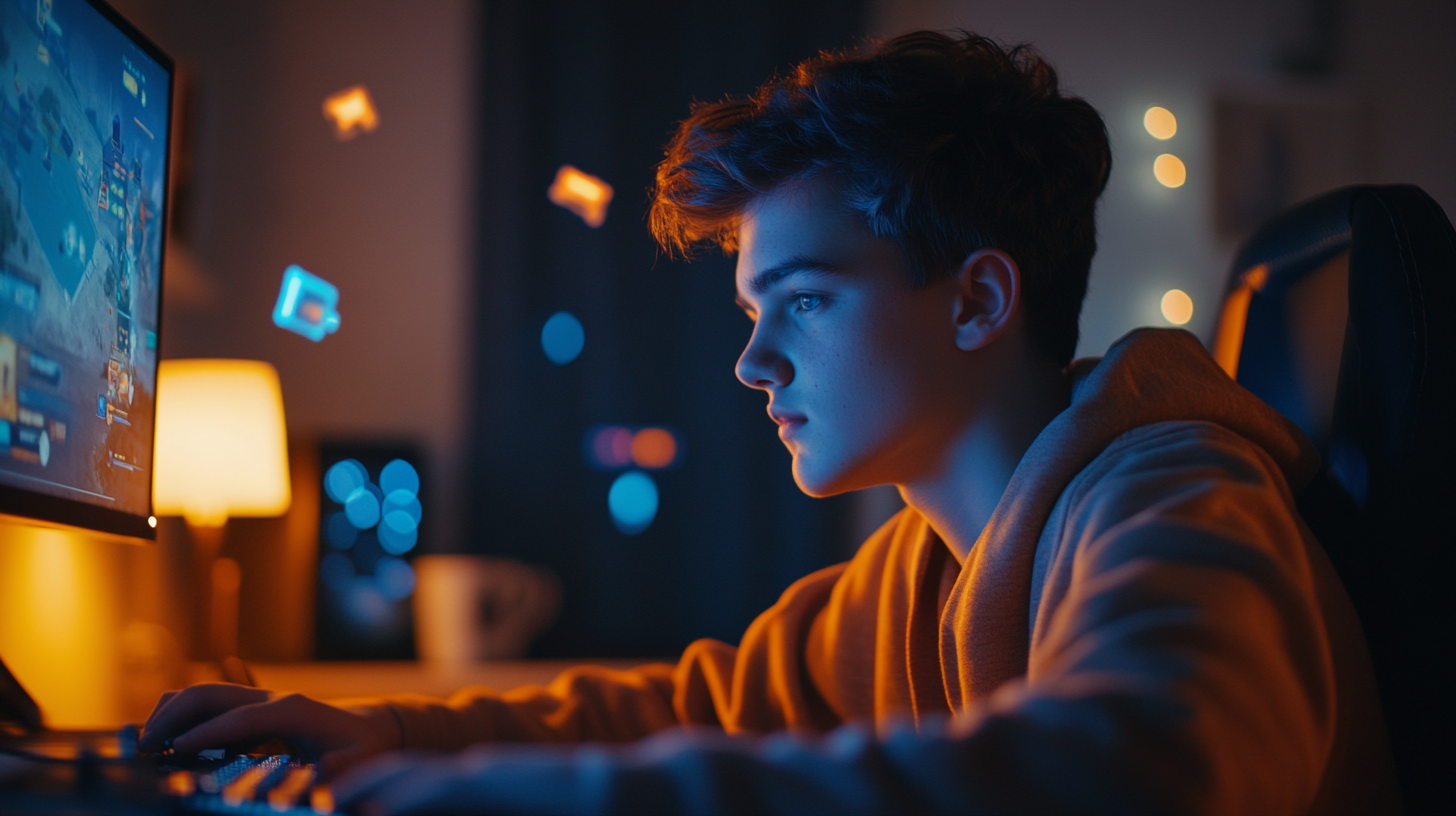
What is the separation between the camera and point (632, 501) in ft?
7.33

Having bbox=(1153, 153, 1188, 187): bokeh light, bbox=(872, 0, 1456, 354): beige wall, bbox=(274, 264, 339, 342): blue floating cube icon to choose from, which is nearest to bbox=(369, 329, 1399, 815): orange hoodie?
bbox=(274, 264, 339, 342): blue floating cube icon

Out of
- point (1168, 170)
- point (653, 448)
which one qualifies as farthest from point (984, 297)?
point (1168, 170)

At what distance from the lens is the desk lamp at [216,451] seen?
1.57 metres

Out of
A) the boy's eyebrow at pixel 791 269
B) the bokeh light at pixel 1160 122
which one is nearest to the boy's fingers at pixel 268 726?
the boy's eyebrow at pixel 791 269

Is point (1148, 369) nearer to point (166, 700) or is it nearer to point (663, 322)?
point (166, 700)

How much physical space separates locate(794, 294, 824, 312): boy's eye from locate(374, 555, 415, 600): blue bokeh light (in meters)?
1.43

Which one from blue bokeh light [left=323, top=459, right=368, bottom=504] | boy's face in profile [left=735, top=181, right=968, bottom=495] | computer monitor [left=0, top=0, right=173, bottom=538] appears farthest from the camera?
blue bokeh light [left=323, top=459, right=368, bottom=504]

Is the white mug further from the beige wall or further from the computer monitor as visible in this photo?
the beige wall

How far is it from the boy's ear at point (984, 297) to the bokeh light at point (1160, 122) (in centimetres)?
162

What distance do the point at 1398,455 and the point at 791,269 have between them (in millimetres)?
508

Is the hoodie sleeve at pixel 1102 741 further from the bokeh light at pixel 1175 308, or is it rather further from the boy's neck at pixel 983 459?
the bokeh light at pixel 1175 308

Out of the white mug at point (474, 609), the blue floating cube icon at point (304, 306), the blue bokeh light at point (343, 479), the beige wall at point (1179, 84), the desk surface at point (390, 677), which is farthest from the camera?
the beige wall at point (1179, 84)

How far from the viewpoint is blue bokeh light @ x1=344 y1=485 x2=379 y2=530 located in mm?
1986

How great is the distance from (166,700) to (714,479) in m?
1.64
